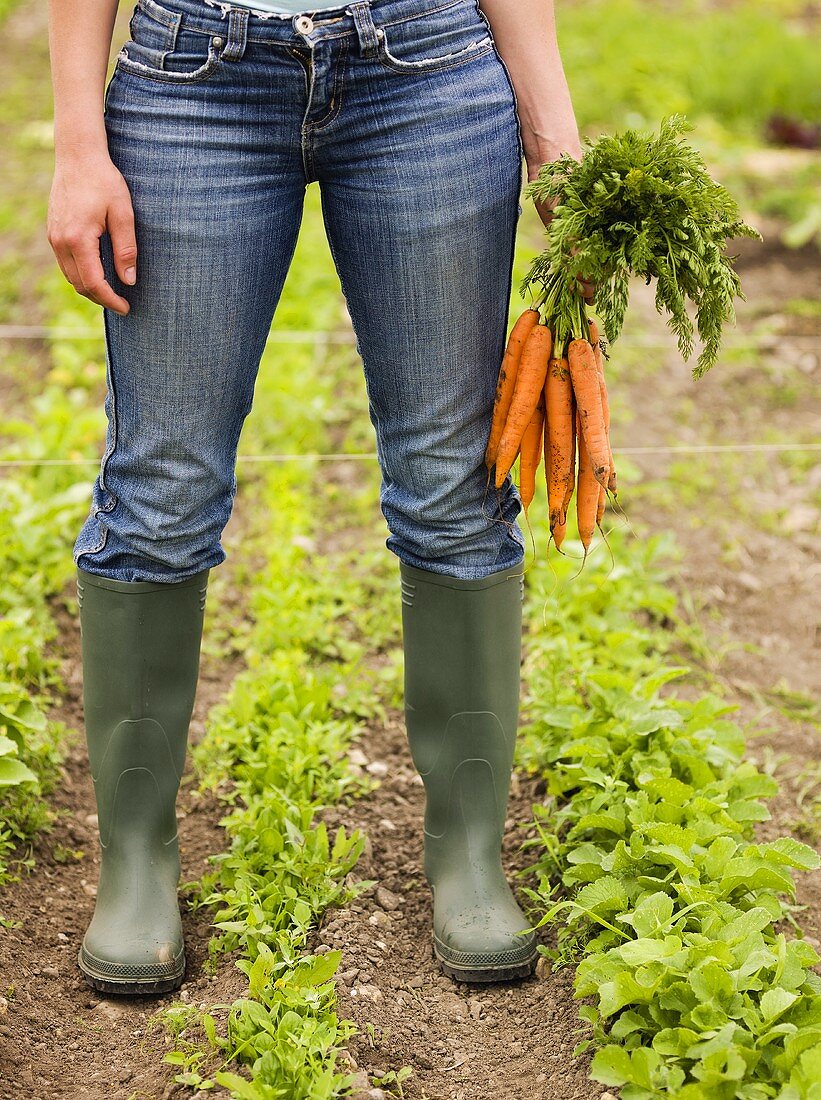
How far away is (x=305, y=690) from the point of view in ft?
7.72

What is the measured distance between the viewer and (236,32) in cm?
138

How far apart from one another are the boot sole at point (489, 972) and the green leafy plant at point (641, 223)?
2.95 ft

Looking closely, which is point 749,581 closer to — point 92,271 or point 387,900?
point 387,900

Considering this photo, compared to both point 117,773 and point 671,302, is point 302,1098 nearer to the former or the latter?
point 117,773

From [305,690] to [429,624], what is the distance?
0.67 meters

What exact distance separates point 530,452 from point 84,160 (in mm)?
711

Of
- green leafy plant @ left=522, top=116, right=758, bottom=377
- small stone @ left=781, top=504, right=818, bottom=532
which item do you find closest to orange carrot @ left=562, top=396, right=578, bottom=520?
green leafy plant @ left=522, top=116, right=758, bottom=377

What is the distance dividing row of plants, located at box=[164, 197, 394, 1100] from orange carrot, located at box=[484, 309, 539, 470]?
690 mm

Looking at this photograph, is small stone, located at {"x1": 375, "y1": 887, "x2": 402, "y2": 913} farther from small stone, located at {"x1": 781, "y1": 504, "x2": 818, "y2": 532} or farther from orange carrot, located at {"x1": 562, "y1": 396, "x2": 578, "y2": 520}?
small stone, located at {"x1": 781, "y1": 504, "x2": 818, "y2": 532}

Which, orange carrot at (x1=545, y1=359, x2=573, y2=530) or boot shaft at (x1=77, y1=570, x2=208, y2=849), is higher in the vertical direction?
orange carrot at (x1=545, y1=359, x2=573, y2=530)

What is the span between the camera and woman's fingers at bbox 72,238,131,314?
142 cm

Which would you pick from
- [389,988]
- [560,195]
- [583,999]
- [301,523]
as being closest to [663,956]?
[583,999]

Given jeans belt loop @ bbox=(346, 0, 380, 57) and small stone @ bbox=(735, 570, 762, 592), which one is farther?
small stone @ bbox=(735, 570, 762, 592)

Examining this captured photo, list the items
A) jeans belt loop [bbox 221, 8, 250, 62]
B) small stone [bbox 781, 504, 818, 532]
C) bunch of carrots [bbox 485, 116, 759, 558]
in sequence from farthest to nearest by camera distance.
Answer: small stone [bbox 781, 504, 818, 532]
bunch of carrots [bbox 485, 116, 759, 558]
jeans belt loop [bbox 221, 8, 250, 62]
